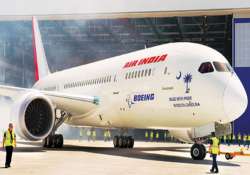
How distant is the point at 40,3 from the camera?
110ft

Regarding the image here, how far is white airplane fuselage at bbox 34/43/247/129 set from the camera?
15539 millimetres

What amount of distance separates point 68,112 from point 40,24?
17348 mm

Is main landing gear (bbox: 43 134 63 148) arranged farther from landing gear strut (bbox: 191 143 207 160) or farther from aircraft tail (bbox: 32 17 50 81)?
landing gear strut (bbox: 191 143 207 160)

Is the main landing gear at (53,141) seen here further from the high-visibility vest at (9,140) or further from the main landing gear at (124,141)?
the high-visibility vest at (9,140)

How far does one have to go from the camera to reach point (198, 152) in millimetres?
16469

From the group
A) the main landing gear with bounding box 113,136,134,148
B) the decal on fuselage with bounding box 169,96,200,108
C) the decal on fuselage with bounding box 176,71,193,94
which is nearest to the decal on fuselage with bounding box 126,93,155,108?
the decal on fuselage with bounding box 169,96,200,108

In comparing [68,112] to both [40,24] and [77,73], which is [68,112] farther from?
[40,24]

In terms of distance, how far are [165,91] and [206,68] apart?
178 cm

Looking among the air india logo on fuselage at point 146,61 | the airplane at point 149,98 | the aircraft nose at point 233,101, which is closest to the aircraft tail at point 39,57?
the airplane at point 149,98

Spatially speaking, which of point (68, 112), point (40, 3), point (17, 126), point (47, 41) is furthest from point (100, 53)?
point (17, 126)

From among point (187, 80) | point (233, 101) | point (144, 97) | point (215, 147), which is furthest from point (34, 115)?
point (215, 147)

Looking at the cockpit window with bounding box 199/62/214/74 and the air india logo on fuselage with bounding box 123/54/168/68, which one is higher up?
the air india logo on fuselage with bounding box 123/54/168/68

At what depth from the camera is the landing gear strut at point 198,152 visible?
16391mm

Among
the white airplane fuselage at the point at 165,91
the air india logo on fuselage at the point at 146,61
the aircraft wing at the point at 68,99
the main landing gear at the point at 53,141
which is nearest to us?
the white airplane fuselage at the point at 165,91
